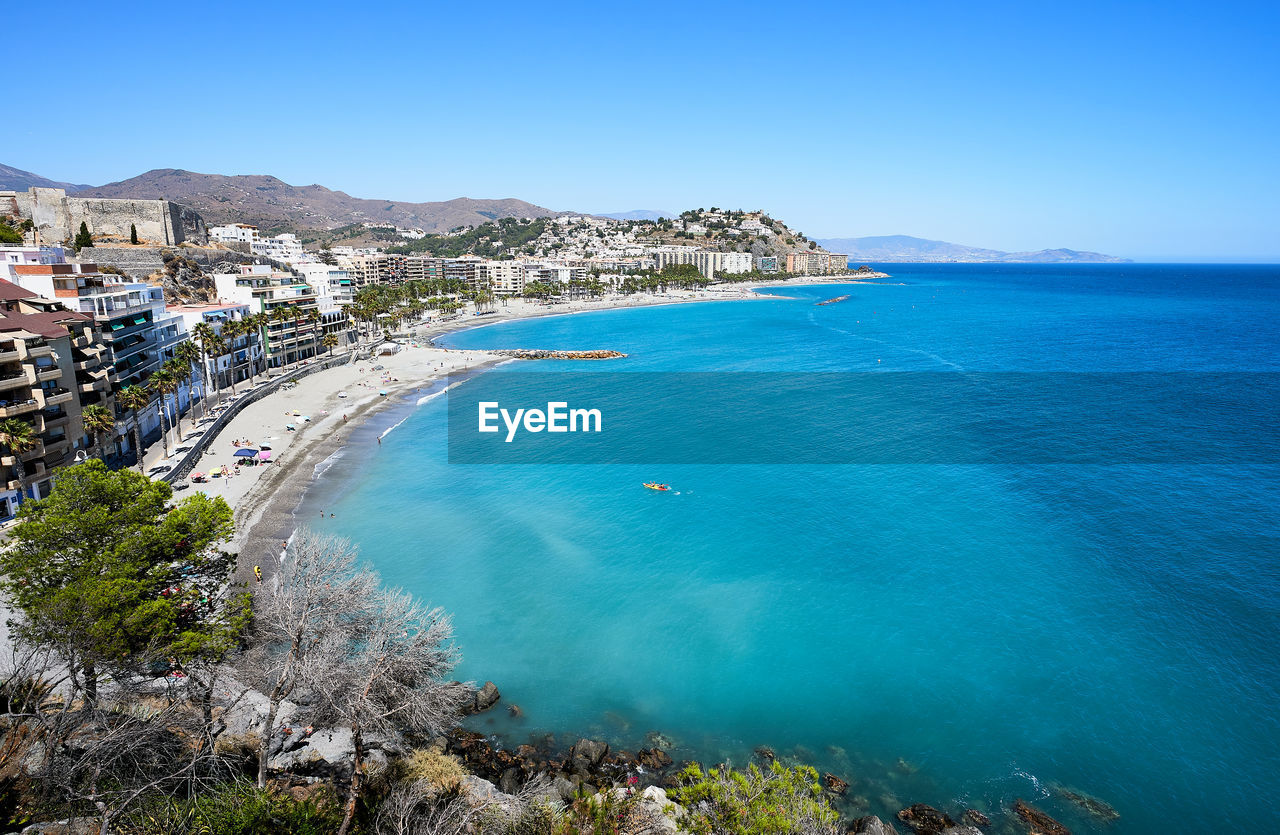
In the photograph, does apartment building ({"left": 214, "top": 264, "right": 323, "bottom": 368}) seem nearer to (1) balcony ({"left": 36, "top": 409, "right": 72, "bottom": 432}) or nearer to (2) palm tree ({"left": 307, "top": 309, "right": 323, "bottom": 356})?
(2) palm tree ({"left": 307, "top": 309, "right": 323, "bottom": 356})

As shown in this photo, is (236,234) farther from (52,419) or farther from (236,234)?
(52,419)

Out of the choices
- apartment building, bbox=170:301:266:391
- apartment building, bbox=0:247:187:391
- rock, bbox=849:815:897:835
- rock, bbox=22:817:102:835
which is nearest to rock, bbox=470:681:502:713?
rock, bbox=22:817:102:835

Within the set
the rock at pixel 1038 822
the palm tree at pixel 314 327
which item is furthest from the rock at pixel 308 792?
the palm tree at pixel 314 327

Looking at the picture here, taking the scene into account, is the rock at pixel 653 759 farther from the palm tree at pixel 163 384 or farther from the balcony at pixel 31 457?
the palm tree at pixel 163 384

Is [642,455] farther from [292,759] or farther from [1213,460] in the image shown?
[1213,460]

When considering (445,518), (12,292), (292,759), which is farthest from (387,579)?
(12,292)

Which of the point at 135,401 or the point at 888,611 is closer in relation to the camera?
the point at 888,611

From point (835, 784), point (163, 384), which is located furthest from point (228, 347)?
point (835, 784)
